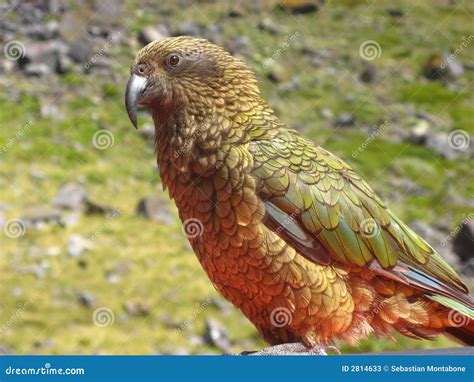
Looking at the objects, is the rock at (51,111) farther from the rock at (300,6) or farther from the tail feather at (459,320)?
the tail feather at (459,320)

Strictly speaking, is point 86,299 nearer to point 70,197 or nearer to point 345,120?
point 70,197

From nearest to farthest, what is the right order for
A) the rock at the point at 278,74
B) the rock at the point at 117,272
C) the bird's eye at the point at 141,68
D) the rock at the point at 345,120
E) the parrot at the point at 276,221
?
the parrot at the point at 276,221
the bird's eye at the point at 141,68
the rock at the point at 345,120
the rock at the point at 278,74
the rock at the point at 117,272

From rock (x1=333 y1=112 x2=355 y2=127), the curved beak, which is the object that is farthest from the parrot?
rock (x1=333 y1=112 x2=355 y2=127)

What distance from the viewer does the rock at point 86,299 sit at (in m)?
4.75

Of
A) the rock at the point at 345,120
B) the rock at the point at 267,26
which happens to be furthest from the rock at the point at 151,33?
the rock at the point at 345,120

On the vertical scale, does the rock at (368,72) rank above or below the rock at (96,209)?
above

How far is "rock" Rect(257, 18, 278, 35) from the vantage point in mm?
4594

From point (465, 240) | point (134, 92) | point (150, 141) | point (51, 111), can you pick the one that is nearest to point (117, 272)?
point (150, 141)

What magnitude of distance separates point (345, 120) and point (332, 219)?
7.64 feet

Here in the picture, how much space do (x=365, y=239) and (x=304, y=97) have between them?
8.71 feet

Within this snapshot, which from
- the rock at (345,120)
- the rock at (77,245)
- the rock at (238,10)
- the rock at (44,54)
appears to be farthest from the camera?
the rock at (44,54)

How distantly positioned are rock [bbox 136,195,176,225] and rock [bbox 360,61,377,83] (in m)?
1.62

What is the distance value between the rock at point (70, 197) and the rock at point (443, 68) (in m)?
2.49

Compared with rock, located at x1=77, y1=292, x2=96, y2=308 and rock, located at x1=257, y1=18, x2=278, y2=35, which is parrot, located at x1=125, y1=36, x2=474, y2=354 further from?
rock, located at x1=77, y1=292, x2=96, y2=308
